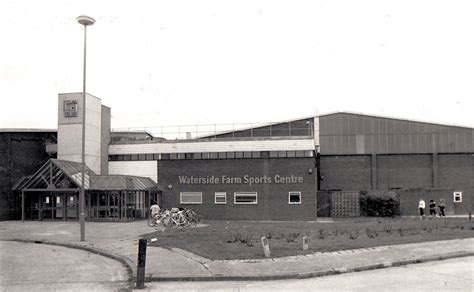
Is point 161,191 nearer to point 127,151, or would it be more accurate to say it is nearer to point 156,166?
point 156,166

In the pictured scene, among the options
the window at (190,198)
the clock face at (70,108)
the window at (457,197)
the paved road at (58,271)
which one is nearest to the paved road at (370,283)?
the paved road at (58,271)

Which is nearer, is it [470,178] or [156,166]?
[156,166]

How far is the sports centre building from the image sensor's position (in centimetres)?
3228

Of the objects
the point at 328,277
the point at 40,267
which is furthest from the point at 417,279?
the point at 40,267

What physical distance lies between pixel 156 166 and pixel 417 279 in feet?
89.0

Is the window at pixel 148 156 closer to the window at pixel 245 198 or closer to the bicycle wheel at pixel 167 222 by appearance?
the window at pixel 245 198

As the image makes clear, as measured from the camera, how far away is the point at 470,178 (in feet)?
135

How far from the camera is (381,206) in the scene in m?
36.1

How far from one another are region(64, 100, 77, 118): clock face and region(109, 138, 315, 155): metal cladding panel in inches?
166

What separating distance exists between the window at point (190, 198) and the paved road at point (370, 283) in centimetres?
2285

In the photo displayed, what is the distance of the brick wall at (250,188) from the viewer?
3266 centimetres

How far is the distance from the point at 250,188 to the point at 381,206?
34.2 ft

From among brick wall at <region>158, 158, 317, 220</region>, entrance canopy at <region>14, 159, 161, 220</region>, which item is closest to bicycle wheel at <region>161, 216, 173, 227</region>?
entrance canopy at <region>14, 159, 161, 220</region>

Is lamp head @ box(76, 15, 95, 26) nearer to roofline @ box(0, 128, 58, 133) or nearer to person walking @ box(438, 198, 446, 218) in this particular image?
roofline @ box(0, 128, 58, 133)
